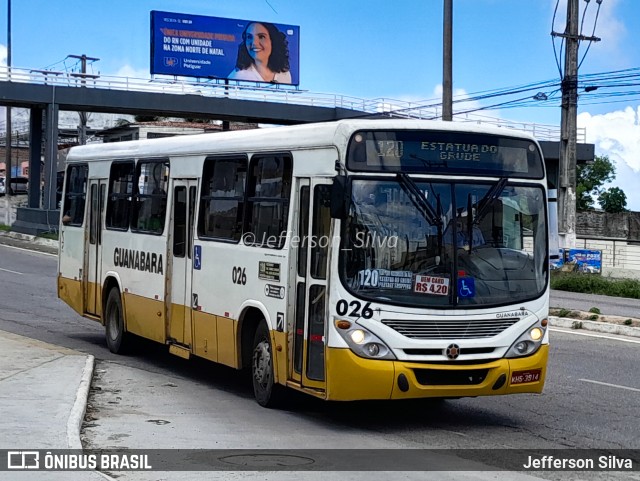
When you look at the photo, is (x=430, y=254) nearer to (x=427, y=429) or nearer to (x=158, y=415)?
(x=427, y=429)

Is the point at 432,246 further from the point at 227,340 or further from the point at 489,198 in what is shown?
the point at 227,340

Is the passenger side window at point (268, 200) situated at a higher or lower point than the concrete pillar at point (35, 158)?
lower

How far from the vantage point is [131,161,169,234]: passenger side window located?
45.9ft

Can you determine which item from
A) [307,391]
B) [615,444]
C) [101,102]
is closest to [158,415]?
[307,391]

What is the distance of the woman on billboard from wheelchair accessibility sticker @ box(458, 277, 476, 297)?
4937 centimetres

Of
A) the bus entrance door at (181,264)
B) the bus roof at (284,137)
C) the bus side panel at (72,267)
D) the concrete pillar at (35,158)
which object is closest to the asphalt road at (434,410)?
the bus entrance door at (181,264)

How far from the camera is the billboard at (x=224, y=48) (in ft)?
185

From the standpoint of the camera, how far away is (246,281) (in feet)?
38.1

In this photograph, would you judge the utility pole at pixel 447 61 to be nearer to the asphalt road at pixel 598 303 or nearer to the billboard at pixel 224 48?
the asphalt road at pixel 598 303

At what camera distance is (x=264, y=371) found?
11305mm

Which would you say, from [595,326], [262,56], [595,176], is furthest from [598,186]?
[595,326]

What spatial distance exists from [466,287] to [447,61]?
47.4 ft

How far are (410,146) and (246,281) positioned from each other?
8.46 feet

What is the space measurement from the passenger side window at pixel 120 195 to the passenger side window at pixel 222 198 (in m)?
2.67
